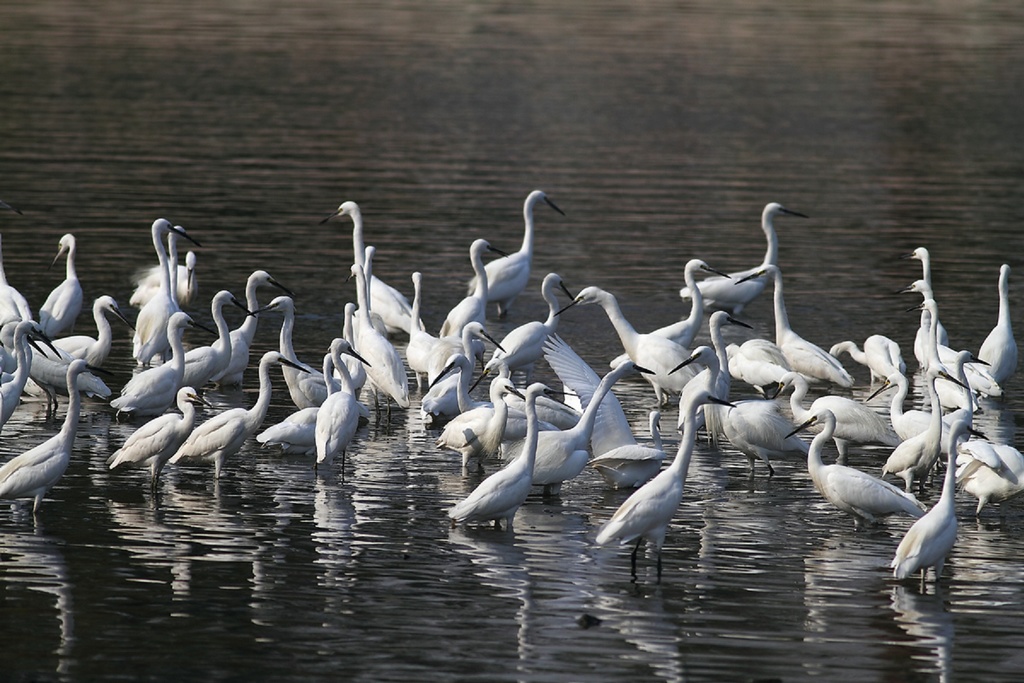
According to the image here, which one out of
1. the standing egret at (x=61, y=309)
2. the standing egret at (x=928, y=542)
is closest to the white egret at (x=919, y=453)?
the standing egret at (x=928, y=542)

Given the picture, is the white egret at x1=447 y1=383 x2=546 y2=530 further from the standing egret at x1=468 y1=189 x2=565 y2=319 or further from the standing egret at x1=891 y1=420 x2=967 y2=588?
the standing egret at x1=468 y1=189 x2=565 y2=319

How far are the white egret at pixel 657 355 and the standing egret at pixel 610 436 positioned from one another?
1400mm

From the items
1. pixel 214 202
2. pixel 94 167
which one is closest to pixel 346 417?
pixel 214 202

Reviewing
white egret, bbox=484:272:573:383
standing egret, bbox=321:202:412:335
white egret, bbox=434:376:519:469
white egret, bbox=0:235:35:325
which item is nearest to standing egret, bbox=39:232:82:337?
white egret, bbox=0:235:35:325

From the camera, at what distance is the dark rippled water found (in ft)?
32.2

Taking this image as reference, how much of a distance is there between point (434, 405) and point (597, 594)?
189 inches

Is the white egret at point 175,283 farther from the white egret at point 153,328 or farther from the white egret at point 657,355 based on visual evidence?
the white egret at point 657,355

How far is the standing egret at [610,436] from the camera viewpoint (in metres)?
13.0

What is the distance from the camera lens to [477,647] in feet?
31.4

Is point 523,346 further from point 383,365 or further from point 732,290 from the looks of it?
point 732,290

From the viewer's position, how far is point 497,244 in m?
24.7

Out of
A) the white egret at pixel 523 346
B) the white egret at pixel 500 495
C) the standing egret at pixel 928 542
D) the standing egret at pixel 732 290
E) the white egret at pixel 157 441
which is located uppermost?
the standing egret at pixel 732 290

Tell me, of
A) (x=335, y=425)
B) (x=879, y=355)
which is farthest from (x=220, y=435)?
(x=879, y=355)

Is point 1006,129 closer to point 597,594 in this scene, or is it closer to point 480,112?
point 480,112
